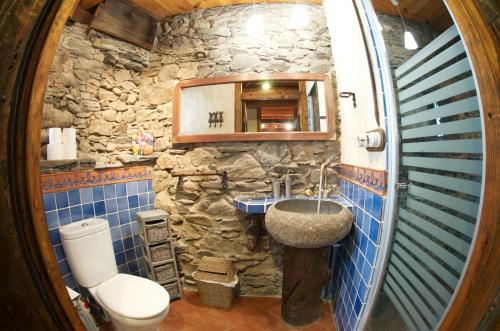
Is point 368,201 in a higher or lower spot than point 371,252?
higher

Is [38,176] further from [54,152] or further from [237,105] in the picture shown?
[237,105]

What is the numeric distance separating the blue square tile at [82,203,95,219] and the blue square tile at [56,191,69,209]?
0.12m

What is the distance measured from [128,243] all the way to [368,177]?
79.8 inches

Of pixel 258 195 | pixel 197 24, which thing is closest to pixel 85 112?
pixel 197 24

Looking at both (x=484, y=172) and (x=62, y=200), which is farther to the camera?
(x=62, y=200)

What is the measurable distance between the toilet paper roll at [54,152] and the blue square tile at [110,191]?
0.39 metres

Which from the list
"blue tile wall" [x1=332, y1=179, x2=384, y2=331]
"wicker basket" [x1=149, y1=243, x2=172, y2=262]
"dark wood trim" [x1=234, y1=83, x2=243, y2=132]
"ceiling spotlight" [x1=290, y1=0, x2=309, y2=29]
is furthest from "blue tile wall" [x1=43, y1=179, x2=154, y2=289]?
"ceiling spotlight" [x1=290, y1=0, x2=309, y2=29]

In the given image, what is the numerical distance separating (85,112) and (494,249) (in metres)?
2.45

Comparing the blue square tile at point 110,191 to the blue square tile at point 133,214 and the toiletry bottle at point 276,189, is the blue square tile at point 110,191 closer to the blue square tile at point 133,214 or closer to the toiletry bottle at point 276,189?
the blue square tile at point 133,214

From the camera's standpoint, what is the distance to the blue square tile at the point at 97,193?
176 centimetres

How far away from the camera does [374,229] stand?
1.15 meters

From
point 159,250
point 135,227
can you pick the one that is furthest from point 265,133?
point 135,227

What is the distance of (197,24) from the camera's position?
6.54 ft

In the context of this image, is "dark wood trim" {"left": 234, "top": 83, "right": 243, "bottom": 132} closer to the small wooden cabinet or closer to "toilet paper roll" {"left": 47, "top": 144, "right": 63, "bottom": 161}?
the small wooden cabinet
